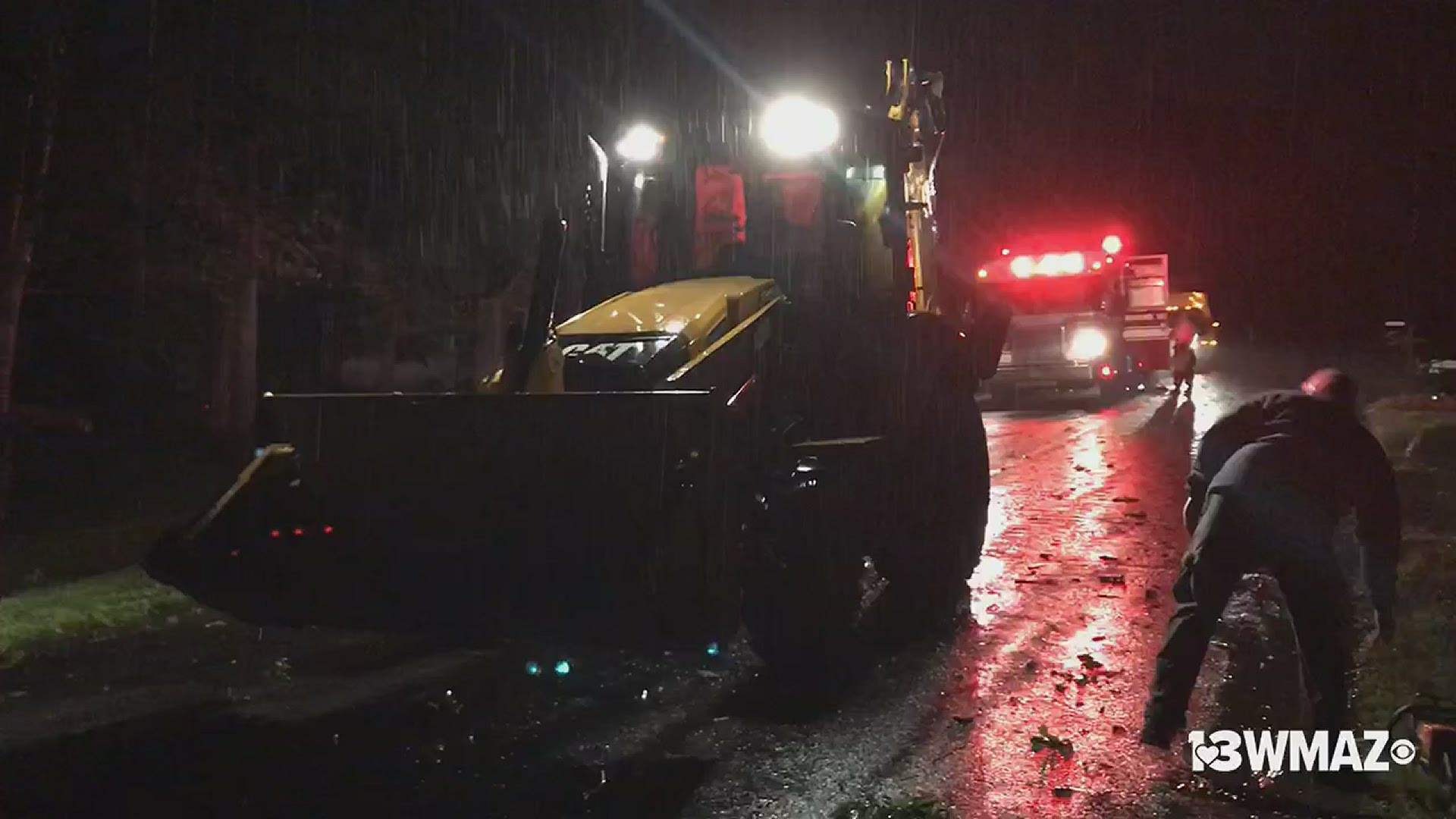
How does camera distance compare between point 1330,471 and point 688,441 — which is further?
point 688,441

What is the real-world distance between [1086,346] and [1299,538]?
1852 centimetres

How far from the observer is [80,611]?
8.59m

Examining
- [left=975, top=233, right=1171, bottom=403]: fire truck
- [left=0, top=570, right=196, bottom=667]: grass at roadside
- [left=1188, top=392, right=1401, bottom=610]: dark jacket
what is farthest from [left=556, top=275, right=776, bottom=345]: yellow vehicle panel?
[left=975, top=233, right=1171, bottom=403]: fire truck

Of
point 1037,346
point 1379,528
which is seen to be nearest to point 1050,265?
point 1037,346

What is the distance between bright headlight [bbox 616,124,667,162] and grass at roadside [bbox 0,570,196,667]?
4520 mm

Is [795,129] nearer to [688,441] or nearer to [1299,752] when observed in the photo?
[688,441]

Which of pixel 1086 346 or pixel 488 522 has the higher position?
pixel 1086 346

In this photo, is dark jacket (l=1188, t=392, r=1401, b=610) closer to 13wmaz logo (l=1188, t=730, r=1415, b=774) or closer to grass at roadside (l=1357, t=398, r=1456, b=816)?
13wmaz logo (l=1188, t=730, r=1415, b=774)

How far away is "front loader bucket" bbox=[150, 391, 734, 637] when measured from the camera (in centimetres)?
523

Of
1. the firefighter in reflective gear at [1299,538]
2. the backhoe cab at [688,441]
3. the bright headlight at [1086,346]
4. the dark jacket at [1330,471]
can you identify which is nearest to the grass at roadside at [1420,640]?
the firefighter in reflective gear at [1299,538]

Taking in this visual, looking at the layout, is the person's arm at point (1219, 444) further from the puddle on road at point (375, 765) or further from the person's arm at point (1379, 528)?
the puddle on road at point (375, 765)

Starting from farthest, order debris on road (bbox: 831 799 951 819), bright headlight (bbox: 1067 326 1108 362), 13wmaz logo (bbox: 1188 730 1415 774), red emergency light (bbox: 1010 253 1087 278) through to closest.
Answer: red emergency light (bbox: 1010 253 1087 278), bright headlight (bbox: 1067 326 1108 362), 13wmaz logo (bbox: 1188 730 1415 774), debris on road (bbox: 831 799 951 819)

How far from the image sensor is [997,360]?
30.8 ft

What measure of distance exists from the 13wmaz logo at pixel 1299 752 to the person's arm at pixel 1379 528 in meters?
0.50
